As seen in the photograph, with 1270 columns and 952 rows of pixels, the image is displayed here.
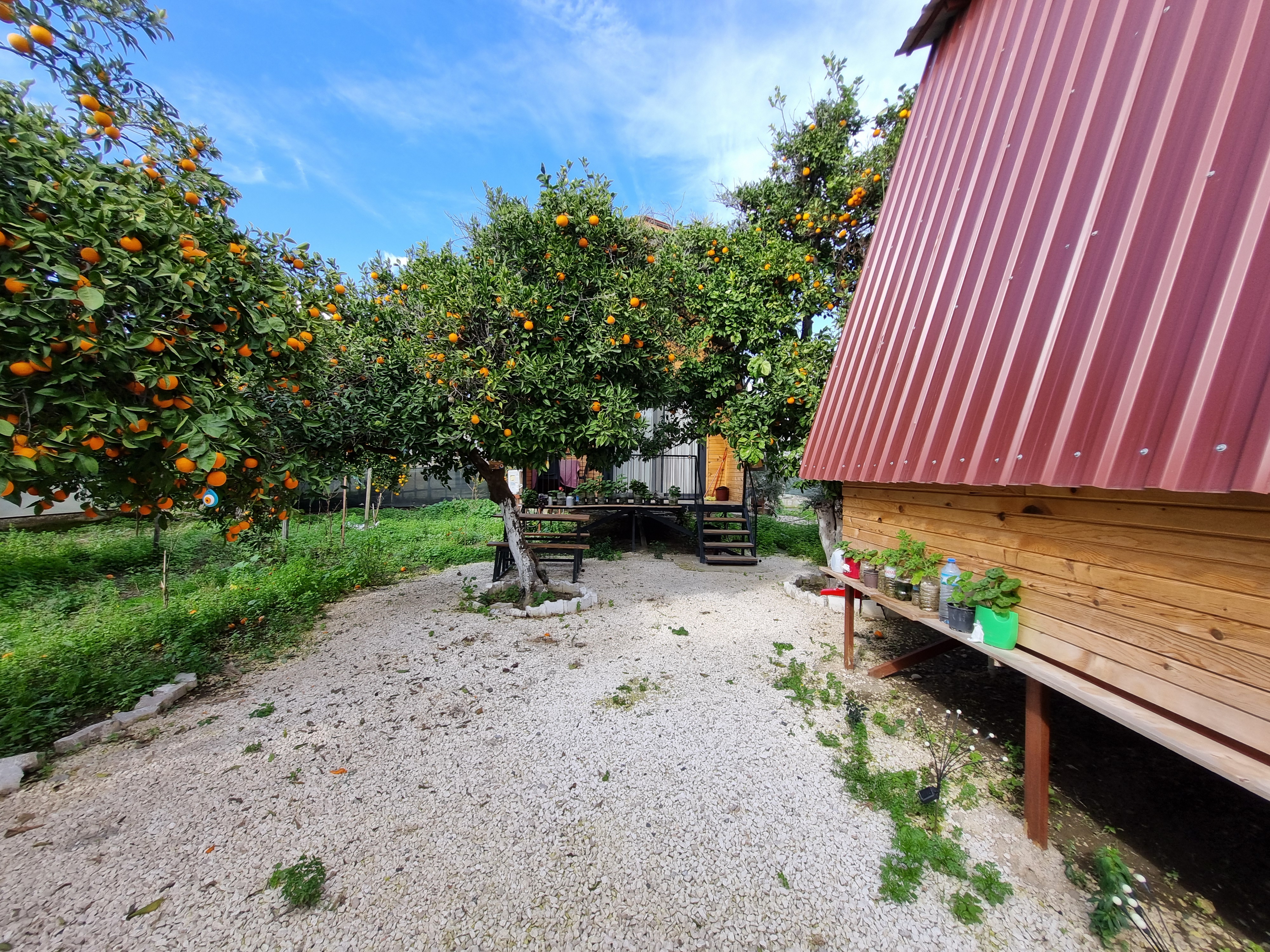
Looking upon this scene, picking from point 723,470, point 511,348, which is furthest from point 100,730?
point 723,470

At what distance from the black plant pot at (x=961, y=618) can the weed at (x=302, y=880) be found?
309 centimetres

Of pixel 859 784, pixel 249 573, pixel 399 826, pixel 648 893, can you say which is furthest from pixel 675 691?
pixel 249 573

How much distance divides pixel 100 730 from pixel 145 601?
2.70 metres

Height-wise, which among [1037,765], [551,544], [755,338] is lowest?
[551,544]

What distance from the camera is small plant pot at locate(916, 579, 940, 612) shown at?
2670mm

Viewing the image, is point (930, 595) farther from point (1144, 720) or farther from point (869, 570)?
point (1144, 720)

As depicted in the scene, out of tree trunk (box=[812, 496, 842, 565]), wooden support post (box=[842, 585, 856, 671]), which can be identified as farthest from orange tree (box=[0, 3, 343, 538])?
tree trunk (box=[812, 496, 842, 565])

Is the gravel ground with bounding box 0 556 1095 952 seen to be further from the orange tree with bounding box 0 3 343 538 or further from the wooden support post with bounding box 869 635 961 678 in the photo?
the orange tree with bounding box 0 3 343 538

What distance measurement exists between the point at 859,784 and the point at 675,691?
130 centimetres

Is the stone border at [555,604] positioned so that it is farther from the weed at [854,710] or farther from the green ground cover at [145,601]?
the weed at [854,710]

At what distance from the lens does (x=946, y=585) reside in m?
2.55

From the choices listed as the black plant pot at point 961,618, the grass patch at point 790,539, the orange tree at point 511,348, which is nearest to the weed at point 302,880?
the orange tree at point 511,348

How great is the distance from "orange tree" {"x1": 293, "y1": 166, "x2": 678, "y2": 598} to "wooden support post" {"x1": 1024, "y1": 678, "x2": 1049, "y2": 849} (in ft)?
9.81

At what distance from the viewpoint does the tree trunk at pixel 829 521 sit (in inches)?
225
